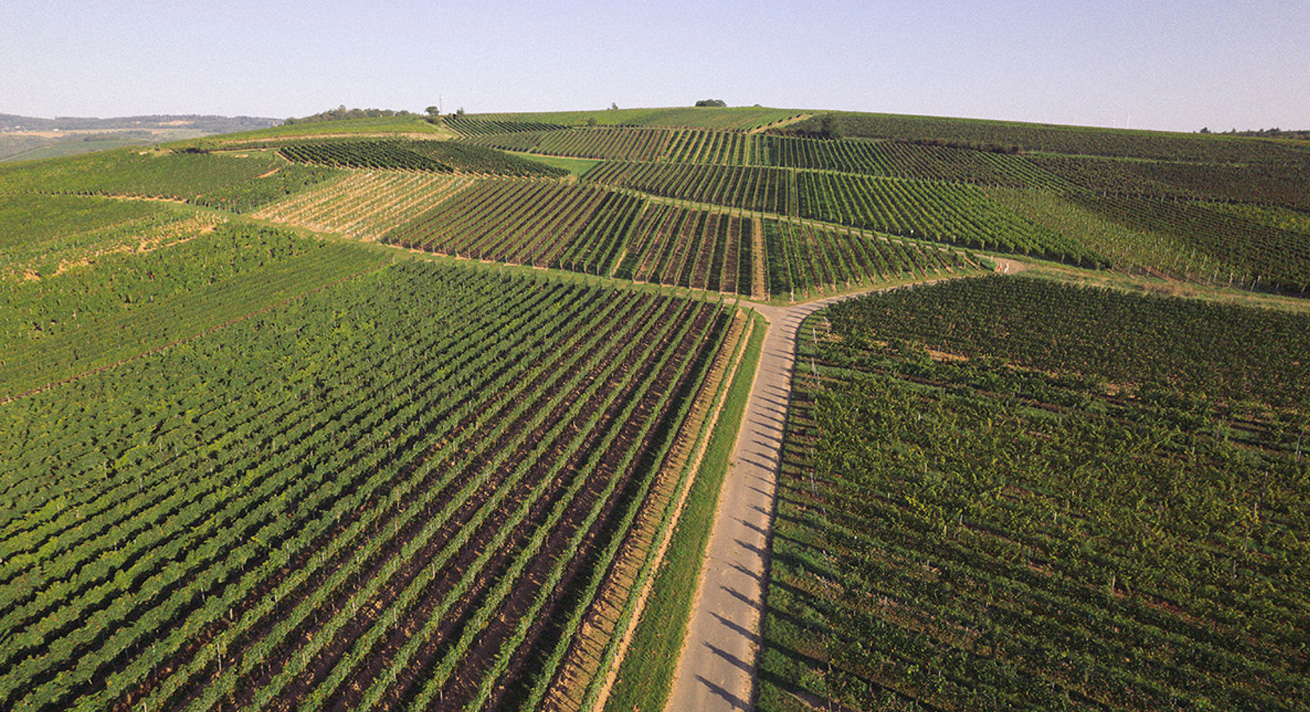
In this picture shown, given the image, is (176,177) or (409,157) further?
(409,157)

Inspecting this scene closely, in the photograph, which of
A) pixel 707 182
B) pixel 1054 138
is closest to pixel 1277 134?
pixel 1054 138

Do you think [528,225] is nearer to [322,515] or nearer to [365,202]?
[365,202]

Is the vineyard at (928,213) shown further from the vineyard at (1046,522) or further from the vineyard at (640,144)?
the vineyard at (1046,522)

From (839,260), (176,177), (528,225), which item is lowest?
(839,260)

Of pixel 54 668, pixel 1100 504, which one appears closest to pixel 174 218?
pixel 54 668

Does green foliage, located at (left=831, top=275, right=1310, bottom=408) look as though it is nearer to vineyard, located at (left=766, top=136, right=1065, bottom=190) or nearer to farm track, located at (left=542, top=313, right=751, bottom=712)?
farm track, located at (left=542, top=313, right=751, bottom=712)

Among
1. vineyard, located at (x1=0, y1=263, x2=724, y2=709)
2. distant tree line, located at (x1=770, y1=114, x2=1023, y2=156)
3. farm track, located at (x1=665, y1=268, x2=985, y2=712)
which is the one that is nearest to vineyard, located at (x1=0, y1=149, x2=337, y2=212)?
vineyard, located at (x1=0, y1=263, x2=724, y2=709)
